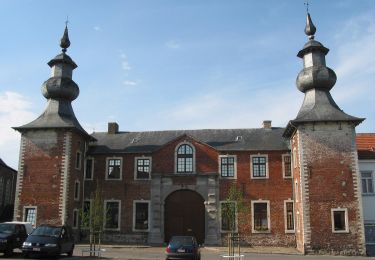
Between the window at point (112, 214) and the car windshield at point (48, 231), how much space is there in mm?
10336

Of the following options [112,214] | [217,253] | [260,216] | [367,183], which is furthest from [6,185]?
[367,183]

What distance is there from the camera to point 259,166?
1111 inches

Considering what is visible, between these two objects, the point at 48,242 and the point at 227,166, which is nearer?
the point at 48,242

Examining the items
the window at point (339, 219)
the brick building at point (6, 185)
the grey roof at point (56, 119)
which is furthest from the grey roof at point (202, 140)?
the brick building at point (6, 185)

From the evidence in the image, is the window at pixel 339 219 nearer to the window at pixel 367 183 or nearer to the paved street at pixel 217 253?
the paved street at pixel 217 253

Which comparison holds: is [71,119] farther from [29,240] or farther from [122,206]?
[29,240]

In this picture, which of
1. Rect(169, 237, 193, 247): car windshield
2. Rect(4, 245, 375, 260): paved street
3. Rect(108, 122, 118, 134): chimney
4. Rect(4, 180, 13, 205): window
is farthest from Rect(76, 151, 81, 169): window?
Rect(4, 180, 13, 205): window

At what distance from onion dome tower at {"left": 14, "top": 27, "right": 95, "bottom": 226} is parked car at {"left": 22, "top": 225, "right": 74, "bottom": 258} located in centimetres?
813

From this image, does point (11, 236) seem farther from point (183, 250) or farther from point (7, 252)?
point (183, 250)

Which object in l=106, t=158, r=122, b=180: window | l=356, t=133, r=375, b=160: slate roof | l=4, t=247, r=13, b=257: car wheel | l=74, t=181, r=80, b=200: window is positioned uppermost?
l=356, t=133, r=375, b=160: slate roof

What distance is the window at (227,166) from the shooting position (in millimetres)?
28328

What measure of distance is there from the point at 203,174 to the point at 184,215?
9.83ft

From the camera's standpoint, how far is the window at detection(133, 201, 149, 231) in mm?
28172

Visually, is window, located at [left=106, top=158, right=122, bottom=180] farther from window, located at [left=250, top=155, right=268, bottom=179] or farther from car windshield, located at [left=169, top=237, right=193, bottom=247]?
car windshield, located at [left=169, top=237, right=193, bottom=247]
